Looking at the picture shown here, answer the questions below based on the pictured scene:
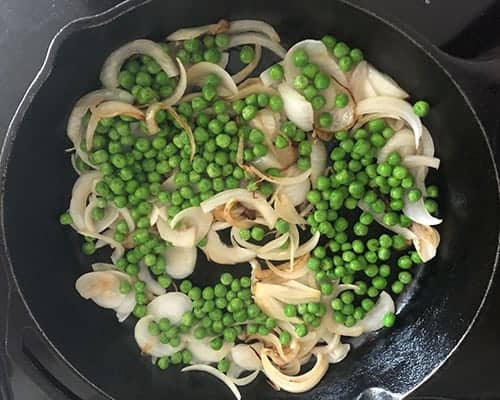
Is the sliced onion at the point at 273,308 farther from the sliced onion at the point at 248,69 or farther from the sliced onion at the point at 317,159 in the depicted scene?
the sliced onion at the point at 248,69

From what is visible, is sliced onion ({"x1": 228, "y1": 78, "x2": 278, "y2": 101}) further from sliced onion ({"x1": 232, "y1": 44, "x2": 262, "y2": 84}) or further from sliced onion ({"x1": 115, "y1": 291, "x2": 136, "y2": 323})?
sliced onion ({"x1": 115, "y1": 291, "x2": 136, "y2": 323})

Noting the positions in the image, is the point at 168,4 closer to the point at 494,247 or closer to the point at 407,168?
the point at 407,168

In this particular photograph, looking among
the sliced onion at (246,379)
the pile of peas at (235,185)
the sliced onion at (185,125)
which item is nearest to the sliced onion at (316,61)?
the pile of peas at (235,185)

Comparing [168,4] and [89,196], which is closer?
[168,4]

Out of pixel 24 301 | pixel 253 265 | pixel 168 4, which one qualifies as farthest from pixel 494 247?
pixel 24 301

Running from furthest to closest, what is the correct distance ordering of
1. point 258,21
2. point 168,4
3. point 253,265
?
point 253,265 → point 258,21 → point 168,4

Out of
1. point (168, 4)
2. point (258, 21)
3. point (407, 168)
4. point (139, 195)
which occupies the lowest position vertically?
point (407, 168)
